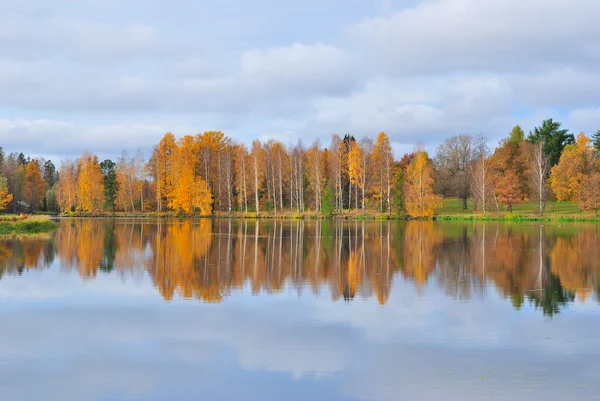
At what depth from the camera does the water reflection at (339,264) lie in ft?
57.0

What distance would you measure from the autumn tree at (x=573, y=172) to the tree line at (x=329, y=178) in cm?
14

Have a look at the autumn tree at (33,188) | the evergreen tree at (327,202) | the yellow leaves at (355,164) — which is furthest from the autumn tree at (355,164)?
the autumn tree at (33,188)

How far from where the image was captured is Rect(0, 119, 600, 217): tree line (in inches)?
2763

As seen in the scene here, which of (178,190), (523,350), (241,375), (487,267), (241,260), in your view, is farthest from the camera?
(178,190)

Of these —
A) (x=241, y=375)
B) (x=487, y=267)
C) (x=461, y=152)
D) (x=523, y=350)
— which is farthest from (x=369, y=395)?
(x=461, y=152)

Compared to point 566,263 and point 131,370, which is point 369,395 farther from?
point 566,263

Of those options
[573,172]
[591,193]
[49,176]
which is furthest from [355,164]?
[49,176]

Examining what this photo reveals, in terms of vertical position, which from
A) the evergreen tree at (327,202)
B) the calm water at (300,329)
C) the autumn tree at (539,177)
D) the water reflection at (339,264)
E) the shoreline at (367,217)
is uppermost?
the autumn tree at (539,177)

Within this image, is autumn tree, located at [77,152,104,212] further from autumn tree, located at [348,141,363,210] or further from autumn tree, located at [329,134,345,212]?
autumn tree, located at [348,141,363,210]

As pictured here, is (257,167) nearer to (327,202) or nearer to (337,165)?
(337,165)

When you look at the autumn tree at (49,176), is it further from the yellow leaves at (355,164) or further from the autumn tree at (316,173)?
the yellow leaves at (355,164)

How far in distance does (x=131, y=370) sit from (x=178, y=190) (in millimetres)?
71566

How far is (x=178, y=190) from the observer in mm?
79500

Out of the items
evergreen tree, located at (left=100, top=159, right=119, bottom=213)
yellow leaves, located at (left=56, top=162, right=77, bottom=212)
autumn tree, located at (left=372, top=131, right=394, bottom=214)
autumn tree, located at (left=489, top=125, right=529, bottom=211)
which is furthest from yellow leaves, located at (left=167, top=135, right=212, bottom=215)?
autumn tree, located at (left=489, top=125, right=529, bottom=211)
